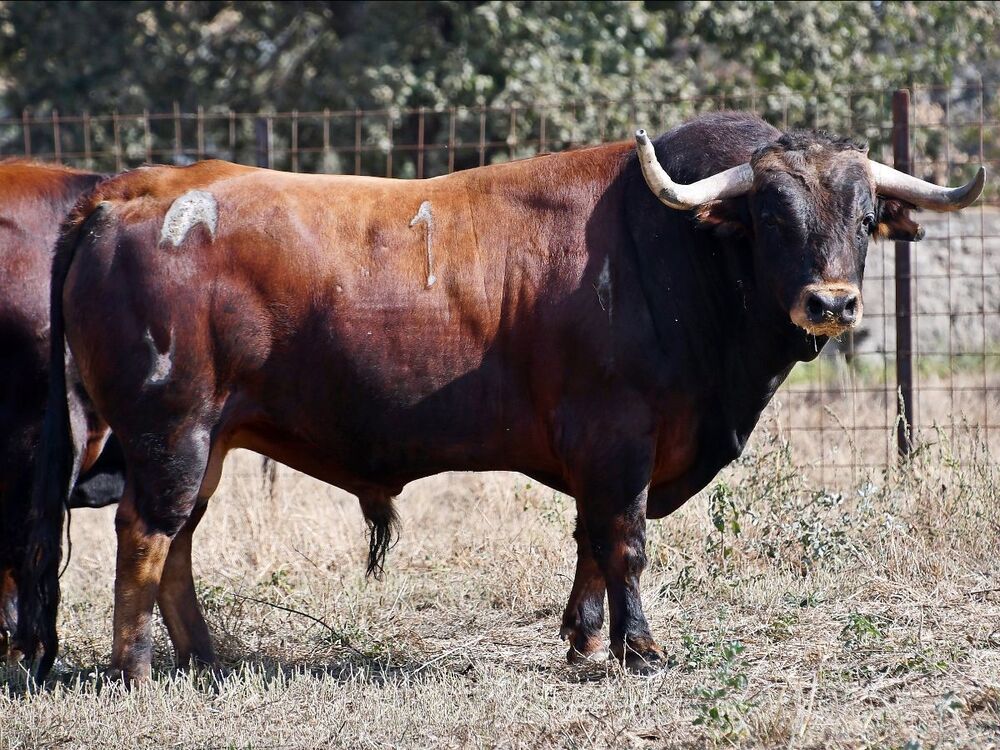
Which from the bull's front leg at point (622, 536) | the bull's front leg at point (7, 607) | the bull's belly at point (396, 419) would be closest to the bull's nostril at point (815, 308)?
the bull's front leg at point (622, 536)

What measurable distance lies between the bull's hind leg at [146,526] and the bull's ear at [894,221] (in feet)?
9.94

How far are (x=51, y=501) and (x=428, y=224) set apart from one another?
79.8 inches

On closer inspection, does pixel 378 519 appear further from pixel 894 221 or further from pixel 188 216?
pixel 894 221

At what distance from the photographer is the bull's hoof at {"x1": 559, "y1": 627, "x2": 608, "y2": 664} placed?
18.5ft

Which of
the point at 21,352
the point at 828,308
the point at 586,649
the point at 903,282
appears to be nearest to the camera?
the point at 828,308

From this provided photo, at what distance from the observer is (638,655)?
5.41 meters

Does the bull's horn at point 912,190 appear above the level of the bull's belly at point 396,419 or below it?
above

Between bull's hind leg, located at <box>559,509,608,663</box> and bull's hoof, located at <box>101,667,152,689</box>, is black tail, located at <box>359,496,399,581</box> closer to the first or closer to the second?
bull's hind leg, located at <box>559,509,608,663</box>

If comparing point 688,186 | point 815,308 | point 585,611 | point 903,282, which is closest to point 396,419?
point 585,611

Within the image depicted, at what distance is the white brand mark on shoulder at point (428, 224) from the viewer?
5422 mm

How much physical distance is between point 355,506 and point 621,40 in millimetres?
6691

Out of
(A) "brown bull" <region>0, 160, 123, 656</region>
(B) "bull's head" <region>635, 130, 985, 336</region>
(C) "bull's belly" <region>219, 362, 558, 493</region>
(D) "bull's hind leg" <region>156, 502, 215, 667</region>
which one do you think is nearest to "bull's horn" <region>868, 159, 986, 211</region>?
(B) "bull's head" <region>635, 130, 985, 336</region>

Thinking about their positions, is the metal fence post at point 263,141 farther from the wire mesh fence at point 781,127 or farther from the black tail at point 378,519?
the black tail at point 378,519

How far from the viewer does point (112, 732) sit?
16.0 feet
